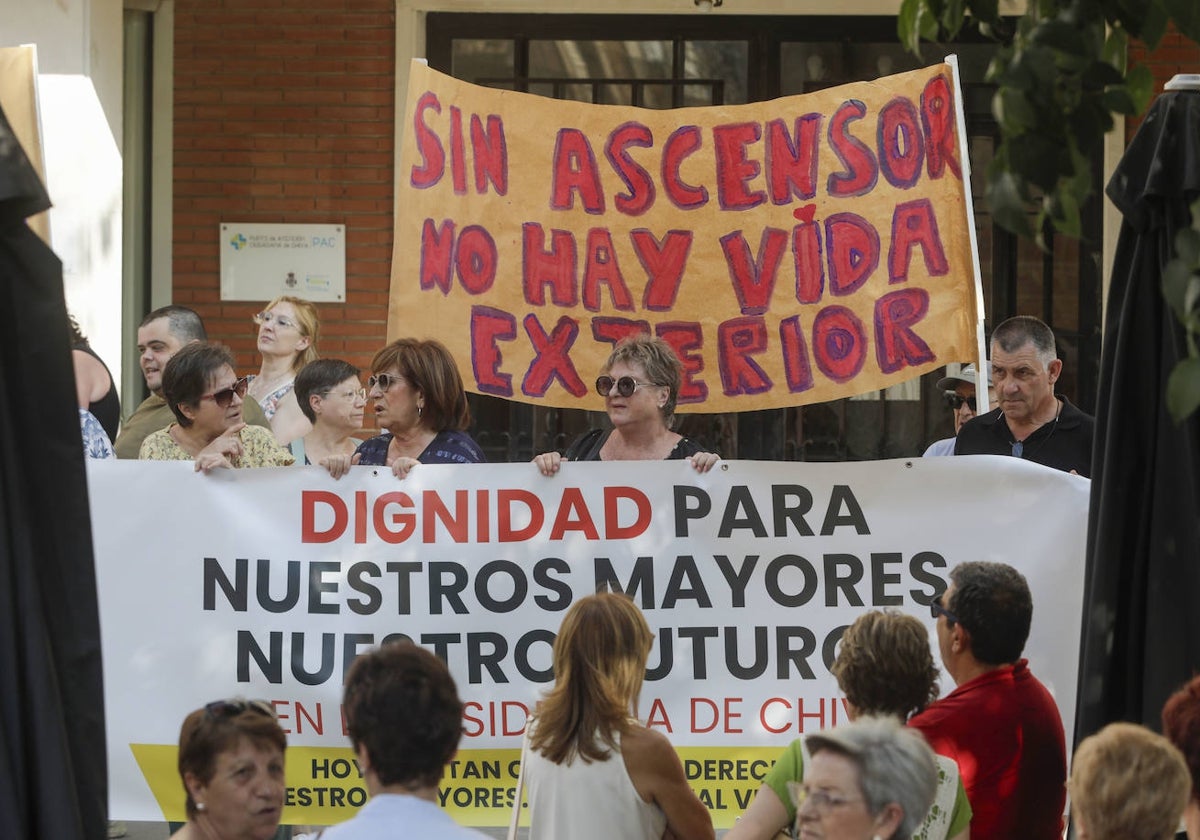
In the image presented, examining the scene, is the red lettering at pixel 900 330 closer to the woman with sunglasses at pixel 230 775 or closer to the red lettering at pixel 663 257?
the red lettering at pixel 663 257

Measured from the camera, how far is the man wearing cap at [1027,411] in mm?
6477

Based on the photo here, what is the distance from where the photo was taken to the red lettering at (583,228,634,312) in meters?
6.94

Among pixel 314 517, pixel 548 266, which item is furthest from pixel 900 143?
pixel 314 517

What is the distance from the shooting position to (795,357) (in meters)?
6.79

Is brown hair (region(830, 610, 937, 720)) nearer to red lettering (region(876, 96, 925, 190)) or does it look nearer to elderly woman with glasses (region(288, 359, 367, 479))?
red lettering (region(876, 96, 925, 190))

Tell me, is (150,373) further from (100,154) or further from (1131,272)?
(1131,272)

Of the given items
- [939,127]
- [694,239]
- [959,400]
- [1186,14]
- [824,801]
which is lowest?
[824,801]

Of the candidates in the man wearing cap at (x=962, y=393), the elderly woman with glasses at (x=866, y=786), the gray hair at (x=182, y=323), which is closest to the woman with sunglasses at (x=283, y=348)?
the gray hair at (x=182, y=323)

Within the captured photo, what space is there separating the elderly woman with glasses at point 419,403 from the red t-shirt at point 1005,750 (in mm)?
2371

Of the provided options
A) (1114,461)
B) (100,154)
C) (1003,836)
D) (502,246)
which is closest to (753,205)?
(502,246)

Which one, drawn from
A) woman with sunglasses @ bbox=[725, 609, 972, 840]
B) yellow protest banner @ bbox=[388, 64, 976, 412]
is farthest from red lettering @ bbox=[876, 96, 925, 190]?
woman with sunglasses @ bbox=[725, 609, 972, 840]

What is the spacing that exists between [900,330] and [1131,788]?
144 inches

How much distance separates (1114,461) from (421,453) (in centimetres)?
257

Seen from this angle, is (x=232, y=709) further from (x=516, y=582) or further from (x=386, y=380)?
(x=386, y=380)
